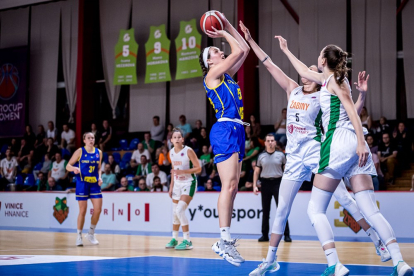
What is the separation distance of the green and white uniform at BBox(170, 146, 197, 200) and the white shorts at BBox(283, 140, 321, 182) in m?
3.94

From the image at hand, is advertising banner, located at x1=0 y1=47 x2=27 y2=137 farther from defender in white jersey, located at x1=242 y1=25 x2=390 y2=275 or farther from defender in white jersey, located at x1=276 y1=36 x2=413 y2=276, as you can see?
defender in white jersey, located at x1=276 y1=36 x2=413 y2=276

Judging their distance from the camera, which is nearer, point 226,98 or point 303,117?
point 226,98

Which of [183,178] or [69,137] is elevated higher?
[69,137]

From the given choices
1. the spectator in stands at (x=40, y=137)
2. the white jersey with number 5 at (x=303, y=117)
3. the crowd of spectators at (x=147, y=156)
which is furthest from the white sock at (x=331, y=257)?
the spectator in stands at (x=40, y=137)

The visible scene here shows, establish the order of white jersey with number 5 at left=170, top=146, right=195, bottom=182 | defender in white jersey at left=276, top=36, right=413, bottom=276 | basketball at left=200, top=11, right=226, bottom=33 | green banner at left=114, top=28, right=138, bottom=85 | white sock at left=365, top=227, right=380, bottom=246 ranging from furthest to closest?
green banner at left=114, top=28, right=138, bottom=85, white jersey with number 5 at left=170, top=146, right=195, bottom=182, white sock at left=365, top=227, right=380, bottom=246, basketball at left=200, top=11, right=226, bottom=33, defender in white jersey at left=276, top=36, right=413, bottom=276

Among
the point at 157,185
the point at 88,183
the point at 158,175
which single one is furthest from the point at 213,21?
the point at 158,175

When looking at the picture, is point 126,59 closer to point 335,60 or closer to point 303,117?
point 303,117

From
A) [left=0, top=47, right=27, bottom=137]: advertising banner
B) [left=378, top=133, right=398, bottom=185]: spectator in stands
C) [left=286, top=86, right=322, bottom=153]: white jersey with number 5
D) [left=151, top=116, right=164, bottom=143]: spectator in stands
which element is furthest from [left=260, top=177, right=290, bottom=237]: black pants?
[left=0, top=47, right=27, bottom=137]: advertising banner

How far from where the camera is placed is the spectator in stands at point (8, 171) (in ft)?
62.7

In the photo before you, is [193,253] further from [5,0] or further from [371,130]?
[5,0]

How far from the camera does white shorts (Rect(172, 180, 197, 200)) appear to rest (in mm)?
9750

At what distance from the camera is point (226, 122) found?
576 centimetres

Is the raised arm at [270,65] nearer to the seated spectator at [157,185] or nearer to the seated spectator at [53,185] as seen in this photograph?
the seated spectator at [157,185]

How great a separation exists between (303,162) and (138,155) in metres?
12.2
